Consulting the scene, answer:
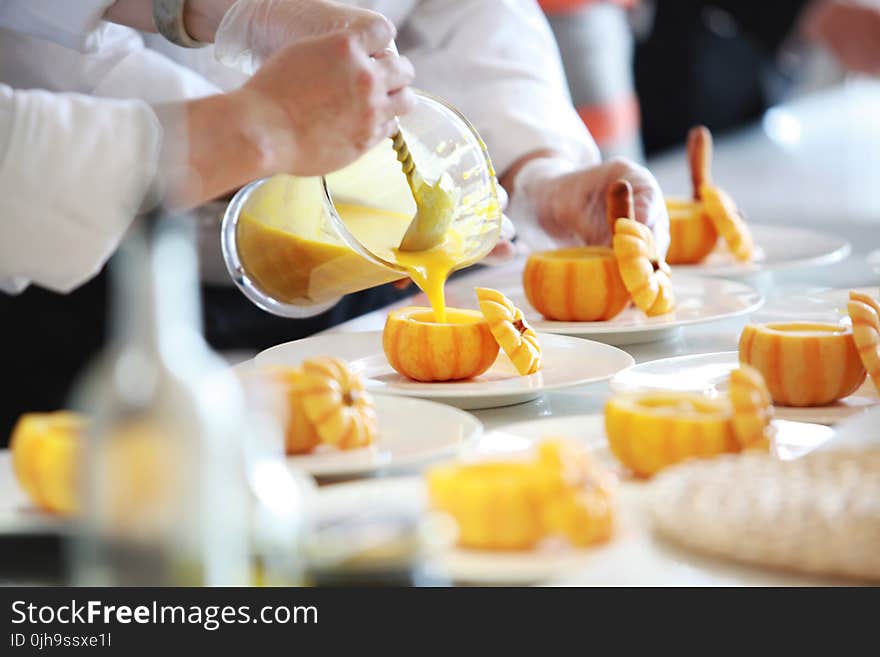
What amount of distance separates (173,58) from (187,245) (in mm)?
1361

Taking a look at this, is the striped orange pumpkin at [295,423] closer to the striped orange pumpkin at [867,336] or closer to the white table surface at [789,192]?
the white table surface at [789,192]

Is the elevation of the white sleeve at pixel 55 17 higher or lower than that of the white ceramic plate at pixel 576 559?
higher

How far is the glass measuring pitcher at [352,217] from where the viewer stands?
1.28 meters

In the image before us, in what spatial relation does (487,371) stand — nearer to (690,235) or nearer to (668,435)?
(668,435)

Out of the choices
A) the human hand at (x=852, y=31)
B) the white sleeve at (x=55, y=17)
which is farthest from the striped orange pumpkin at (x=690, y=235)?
the human hand at (x=852, y=31)

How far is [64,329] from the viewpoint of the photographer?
1995mm

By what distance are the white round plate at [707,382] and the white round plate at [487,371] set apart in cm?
3

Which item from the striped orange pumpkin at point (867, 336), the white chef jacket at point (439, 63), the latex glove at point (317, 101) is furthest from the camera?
the white chef jacket at point (439, 63)

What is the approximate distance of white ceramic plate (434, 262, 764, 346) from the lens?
1.45 m

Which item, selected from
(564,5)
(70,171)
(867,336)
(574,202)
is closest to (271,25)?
(70,171)

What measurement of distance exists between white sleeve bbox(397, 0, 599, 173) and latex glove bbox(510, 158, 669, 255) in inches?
3.5

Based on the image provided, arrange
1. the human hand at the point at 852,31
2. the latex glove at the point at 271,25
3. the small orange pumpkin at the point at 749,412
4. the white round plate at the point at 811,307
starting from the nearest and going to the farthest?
the small orange pumpkin at the point at 749,412 < the latex glove at the point at 271,25 < the white round plate at the point at 811,307 < the human hand at the point at 852,31

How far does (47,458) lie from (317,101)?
522 millimetres

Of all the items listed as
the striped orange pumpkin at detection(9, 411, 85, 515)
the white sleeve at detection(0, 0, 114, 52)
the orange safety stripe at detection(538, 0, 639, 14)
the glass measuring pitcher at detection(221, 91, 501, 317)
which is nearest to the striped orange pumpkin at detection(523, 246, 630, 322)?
the glass measuring pitcher at detection(221, 91, 501, 317)
